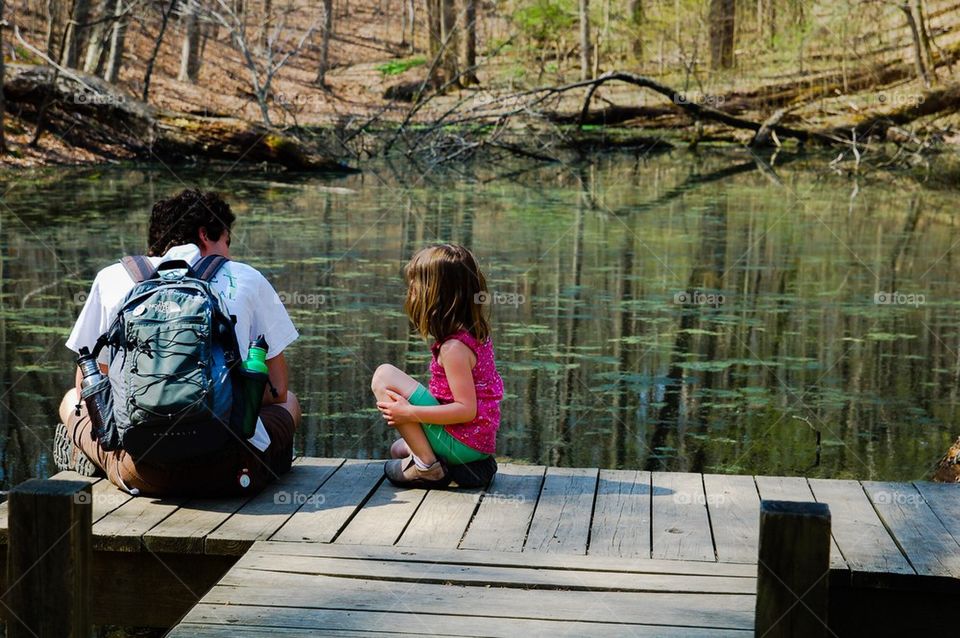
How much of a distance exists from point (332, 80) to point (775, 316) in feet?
106

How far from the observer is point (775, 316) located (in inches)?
349

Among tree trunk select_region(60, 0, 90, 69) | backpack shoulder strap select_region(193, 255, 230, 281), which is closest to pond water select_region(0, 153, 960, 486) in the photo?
backpack shoulder strap select_region(193, 255, 230, 281)

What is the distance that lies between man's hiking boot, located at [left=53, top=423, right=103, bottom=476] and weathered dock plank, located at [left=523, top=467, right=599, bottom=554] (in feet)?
5.23

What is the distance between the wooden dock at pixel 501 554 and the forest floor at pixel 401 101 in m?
16.3

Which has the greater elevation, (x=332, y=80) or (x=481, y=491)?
(x=332, y=80)

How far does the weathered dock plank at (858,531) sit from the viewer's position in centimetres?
347

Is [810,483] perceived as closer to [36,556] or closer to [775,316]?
[36,556]

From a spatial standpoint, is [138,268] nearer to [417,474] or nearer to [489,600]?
[417,474]

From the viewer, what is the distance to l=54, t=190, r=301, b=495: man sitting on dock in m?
3.92

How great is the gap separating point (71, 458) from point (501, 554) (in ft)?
5.81

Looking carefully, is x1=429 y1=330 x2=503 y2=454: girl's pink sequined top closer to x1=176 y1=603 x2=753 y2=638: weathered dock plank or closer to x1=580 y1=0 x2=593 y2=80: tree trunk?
x1=176 y1=603 x2=753 y2=638: weathered dock plank

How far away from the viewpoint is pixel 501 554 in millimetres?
3523

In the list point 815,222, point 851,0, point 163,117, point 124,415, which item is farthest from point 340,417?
point 851,0

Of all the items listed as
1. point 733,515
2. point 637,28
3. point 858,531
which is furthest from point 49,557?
point 637,28
